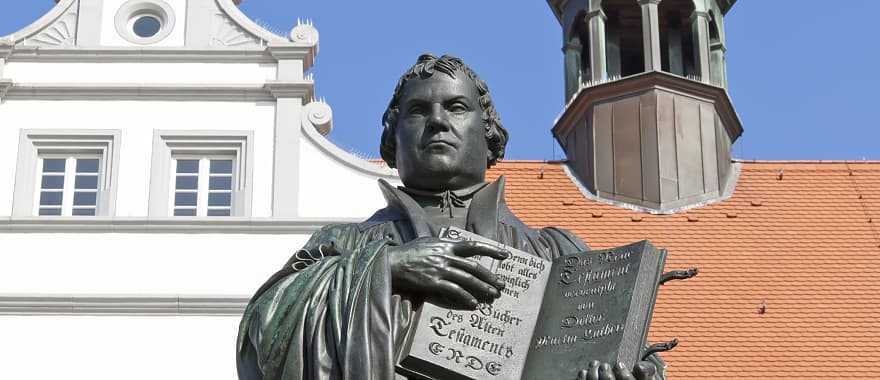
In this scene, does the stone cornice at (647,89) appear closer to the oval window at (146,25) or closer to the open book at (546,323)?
the oval window at (146,25)

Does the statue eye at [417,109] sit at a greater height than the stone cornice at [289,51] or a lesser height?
lesser

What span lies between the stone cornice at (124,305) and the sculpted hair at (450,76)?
12618 millimetres

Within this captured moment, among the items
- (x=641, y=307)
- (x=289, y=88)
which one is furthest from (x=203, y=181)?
(x=641, y=307)

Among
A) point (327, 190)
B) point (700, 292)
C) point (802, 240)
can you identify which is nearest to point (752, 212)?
point (802, 240)

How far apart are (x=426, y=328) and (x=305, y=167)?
1393 cm

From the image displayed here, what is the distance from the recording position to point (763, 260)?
21.9 meters

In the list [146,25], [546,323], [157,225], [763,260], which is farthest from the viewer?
[763,260]

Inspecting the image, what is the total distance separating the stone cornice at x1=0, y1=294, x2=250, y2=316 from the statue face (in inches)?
503

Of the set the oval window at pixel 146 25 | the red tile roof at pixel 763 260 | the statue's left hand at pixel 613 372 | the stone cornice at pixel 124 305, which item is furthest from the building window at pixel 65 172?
the statue's left hand at pixel 613 372

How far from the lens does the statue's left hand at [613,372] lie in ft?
16.4

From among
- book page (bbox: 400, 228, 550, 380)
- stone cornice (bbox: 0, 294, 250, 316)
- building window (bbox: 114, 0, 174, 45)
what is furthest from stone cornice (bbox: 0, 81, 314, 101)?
book page (bbox: 400, 228, 550, 380)

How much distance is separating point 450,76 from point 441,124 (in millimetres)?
161

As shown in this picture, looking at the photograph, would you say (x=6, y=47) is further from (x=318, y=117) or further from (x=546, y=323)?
(x=546, y=323)

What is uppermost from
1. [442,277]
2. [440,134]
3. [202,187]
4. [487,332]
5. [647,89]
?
[647,89]
